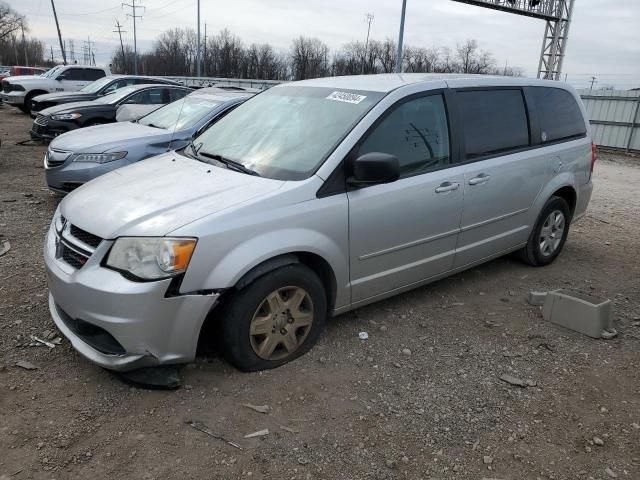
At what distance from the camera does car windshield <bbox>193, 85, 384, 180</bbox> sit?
3.32 metres

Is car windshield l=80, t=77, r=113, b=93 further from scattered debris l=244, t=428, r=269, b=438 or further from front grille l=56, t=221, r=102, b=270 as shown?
scattered debris l=244, t=428, r=269, b=438

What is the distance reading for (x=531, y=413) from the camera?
290cm

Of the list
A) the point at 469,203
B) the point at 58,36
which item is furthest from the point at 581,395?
the point at 58,36

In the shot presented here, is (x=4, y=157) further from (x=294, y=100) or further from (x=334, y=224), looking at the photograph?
(x=334, y=224)

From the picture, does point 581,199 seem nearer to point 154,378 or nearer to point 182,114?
point 154,378

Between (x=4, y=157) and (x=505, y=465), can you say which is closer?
(x=505, y=465)

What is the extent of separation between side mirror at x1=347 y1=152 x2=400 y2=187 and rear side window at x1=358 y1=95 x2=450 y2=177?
0.71ft

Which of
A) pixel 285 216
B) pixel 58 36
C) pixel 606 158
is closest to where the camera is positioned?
pixel 285 216

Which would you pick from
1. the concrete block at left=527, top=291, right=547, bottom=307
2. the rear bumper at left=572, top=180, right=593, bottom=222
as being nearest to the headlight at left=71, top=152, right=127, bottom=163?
the concrete block at left=527, top=291, right=547, bottom=307

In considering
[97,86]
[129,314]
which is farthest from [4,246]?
[97,86]

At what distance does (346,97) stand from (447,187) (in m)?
0.98

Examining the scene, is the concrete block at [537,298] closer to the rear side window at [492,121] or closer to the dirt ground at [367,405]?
the dirt ground at [367,405]

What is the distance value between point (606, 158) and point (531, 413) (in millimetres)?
14921

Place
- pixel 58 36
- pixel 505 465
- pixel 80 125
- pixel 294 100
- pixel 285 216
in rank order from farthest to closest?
pixel 58 36
pixel 80 125
pixel 294 100
pixel 285 216
pixel 505 465
